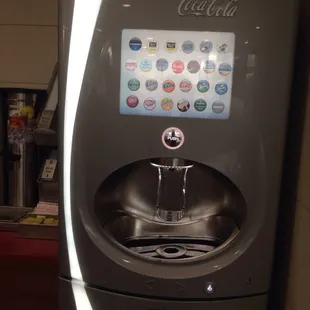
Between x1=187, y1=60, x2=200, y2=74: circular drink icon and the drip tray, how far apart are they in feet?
1.25

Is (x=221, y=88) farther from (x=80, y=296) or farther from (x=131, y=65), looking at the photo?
(x=80, y=296)

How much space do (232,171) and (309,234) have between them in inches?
8.7

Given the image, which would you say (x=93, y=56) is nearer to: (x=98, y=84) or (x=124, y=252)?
(x=98, y=84)

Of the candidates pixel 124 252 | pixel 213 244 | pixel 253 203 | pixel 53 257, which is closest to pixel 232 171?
pixel 253 203

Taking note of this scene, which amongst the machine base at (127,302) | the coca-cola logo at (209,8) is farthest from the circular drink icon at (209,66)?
the machine base at (127,302)

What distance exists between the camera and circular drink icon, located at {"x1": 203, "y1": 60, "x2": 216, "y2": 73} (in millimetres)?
1096

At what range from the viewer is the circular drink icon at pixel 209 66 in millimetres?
1096

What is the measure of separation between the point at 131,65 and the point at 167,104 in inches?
4.7

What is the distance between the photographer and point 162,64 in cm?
110

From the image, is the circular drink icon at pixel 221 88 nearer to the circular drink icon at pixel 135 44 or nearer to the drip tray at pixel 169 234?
the circular drink icon at pixel 135 44

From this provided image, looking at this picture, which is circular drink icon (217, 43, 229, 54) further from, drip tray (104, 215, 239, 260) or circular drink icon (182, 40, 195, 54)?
drip tray (104, 215, 239, 260)

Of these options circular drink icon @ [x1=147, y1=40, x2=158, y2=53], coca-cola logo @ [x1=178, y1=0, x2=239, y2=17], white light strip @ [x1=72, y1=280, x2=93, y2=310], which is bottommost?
white light strip @ [x1=72, y1=280, x2=93, y2=310]

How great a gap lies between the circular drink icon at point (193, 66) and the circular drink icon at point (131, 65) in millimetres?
120

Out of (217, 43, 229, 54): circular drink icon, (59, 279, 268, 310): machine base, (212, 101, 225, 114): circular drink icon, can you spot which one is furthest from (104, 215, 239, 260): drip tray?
(217, 43, 229, 54): circular drink icon
